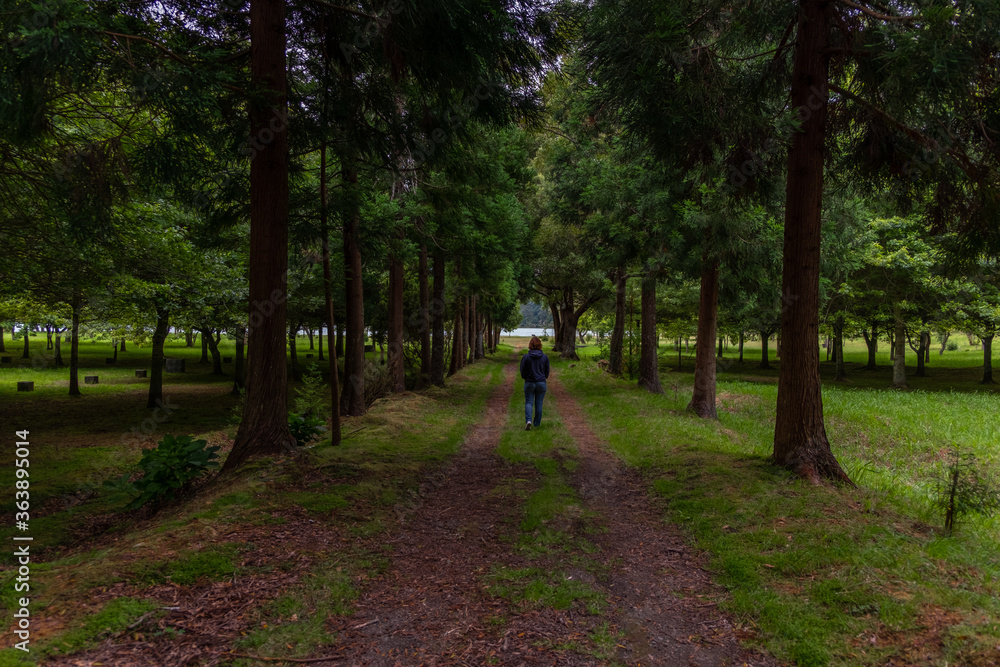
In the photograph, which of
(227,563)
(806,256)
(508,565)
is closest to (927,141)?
(806,256)

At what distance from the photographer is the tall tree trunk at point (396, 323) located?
15.3m

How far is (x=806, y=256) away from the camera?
265 inches

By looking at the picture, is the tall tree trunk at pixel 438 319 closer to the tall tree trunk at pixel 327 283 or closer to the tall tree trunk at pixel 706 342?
the tall tree trunk at pixel 706 342

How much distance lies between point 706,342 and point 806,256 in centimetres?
563

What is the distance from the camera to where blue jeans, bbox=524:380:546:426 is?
11023 mm

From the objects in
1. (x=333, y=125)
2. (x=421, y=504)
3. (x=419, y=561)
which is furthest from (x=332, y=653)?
(x=333, y=125)

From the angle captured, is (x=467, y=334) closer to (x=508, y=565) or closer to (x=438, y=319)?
(x=438, y=319)

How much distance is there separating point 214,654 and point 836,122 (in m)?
9.70

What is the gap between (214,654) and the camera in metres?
3.11

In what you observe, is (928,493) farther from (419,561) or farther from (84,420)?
(84,420)

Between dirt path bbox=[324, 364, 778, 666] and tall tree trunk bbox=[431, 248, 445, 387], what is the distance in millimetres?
12089

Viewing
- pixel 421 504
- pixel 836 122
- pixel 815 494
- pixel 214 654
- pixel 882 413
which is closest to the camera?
pixel 214 654

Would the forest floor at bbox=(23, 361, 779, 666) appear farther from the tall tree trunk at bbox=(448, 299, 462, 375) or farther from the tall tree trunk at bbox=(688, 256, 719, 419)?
the tall tree trunk at bbox=(448, 299, 462, 375)

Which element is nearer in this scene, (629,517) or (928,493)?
(629,517)
